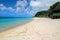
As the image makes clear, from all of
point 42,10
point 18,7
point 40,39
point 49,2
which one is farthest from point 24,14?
point 40,39

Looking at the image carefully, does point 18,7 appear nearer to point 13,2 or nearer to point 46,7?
point 13,2

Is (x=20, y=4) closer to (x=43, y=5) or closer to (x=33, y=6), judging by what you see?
(x=33, y=6)

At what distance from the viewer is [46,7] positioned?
215cm

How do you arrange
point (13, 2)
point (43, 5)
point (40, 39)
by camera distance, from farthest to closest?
point (13, 2)
point (43, 5)
point (40, 39)

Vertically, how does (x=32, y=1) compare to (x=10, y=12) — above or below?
above

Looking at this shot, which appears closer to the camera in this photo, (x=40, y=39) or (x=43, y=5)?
(x=40, y=39)

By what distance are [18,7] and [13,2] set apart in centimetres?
14

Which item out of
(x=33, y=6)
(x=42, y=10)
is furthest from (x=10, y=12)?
(x=42, y=10)

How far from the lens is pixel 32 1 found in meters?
2.21

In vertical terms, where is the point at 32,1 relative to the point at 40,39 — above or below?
above

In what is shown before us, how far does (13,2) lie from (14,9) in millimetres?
126

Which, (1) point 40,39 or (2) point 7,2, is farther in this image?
(2) point 7,2

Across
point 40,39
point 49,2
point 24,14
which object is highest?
point 49,2

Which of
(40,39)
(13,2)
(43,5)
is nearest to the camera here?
(40,39)
